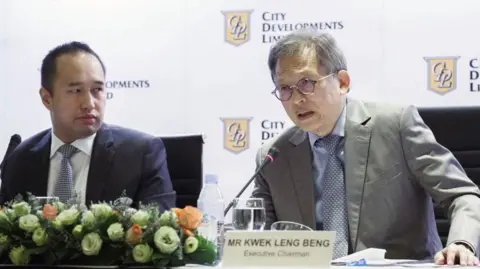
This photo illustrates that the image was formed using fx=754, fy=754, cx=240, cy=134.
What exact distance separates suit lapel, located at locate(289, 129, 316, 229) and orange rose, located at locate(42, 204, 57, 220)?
1.04 metres

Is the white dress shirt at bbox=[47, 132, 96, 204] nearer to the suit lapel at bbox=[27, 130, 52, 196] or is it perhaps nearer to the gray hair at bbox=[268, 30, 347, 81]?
the suit lapel at bbox=[27, 130, 52, 196]

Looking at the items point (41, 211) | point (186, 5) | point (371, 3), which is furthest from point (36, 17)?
point (41, 211)

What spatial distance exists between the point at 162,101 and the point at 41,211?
2450 mm

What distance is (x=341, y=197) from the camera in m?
2.59

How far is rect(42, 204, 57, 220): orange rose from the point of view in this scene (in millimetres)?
1822

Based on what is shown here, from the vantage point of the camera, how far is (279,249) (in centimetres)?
169

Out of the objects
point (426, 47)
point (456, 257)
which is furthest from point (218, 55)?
point (456, 257)

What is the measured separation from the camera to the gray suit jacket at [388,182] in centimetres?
251

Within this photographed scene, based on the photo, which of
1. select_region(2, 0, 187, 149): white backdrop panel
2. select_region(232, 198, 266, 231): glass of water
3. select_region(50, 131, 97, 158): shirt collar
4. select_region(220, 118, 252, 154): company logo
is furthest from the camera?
select_region(2, 0, 187, 149): white backdrop panel

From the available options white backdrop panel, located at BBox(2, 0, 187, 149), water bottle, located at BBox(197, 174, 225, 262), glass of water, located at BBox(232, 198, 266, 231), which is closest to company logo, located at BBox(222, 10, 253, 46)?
white backdrop panel, located at BBox(2, 0, 187, 149)

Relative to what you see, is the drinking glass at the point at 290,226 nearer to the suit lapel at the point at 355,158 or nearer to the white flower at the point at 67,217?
the white flower at the point at 67,217

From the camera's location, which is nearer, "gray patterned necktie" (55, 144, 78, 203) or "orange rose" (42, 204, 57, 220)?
"orange rose" (42, 204, 57, 220)

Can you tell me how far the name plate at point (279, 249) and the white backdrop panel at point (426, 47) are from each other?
2355 millimetres

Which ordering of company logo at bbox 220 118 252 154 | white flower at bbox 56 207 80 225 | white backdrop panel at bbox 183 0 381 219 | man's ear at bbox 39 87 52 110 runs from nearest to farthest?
white flower at bbox 56 207 80 225
man's ear at bbox 39 87 52 110
white backdrop panel at bbox 183 0 381 219
company logo at bbox 220 118 252 154
